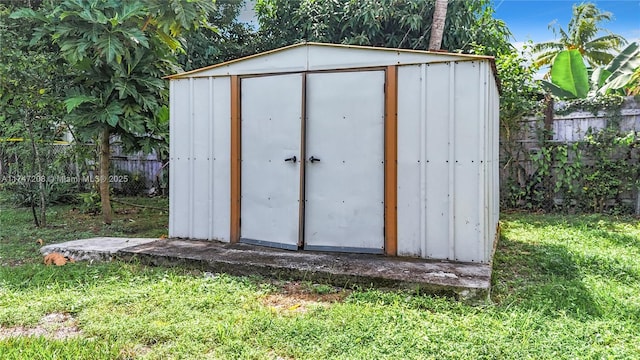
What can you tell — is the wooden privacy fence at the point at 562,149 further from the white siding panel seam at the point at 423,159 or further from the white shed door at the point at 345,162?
the white shed door at the point at 345,162

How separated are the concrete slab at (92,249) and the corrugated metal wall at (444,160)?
8.74 feet

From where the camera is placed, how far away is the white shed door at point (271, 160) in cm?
413

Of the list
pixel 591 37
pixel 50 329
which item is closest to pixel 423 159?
pixel 50 329

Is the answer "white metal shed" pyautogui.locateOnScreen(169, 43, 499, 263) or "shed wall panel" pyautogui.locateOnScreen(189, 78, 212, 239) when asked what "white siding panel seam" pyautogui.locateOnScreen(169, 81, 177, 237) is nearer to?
"white metal shed" pyautogui.locateOnScreen(169, 43, 499, 263)

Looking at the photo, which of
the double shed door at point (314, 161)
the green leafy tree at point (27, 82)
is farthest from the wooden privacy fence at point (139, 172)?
the double shed door at point (314, 161)

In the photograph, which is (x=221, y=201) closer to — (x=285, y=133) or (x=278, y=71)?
(x=285, y=133)

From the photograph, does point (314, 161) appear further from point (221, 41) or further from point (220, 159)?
point (221, 41)

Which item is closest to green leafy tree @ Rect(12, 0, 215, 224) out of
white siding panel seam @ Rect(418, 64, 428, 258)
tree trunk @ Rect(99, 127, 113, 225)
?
tree trunk @ Rect(99, 127, 113, 225)

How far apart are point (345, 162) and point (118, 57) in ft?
9.49

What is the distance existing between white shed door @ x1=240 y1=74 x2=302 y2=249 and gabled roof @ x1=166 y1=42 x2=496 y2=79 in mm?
119

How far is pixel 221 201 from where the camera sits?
4.42 meters

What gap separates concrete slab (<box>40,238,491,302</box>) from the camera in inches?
122

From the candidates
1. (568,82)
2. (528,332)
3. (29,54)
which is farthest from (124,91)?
(568,82)

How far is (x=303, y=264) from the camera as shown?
3.56m
